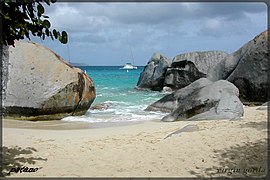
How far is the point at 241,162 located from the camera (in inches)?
191

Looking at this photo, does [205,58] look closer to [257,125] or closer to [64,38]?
[257,125]

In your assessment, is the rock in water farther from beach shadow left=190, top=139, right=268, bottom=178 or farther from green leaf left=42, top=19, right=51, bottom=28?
green leaf left=42, top=19, right=51, bottom=28

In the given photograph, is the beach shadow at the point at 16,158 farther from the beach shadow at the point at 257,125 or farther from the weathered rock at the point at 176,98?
the weathered rock at the point at 176,98

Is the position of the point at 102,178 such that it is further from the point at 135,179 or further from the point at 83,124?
the point at 83,124

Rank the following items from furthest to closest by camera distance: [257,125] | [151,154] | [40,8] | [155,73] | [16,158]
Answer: [155,73]
[257,125]
[151,154]
[16,158]
[40,8]

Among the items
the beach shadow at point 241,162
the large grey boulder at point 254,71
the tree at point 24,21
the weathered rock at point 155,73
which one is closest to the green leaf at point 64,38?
the tree at point 24,21

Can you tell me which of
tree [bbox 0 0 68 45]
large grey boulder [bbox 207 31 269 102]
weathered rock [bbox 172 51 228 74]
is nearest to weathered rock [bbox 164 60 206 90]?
weathered rock [bbox 172 51 228 74]

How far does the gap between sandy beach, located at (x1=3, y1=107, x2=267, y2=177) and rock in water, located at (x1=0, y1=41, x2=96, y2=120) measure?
3663 millimetres

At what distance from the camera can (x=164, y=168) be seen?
4.72m

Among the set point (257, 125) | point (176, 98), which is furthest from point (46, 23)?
point (176, 98)

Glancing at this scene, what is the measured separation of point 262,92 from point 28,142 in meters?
11.6

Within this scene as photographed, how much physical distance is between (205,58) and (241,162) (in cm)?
2033

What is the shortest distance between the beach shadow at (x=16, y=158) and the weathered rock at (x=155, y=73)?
22469 mm

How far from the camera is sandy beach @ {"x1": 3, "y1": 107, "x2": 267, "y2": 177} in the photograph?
4.59m
